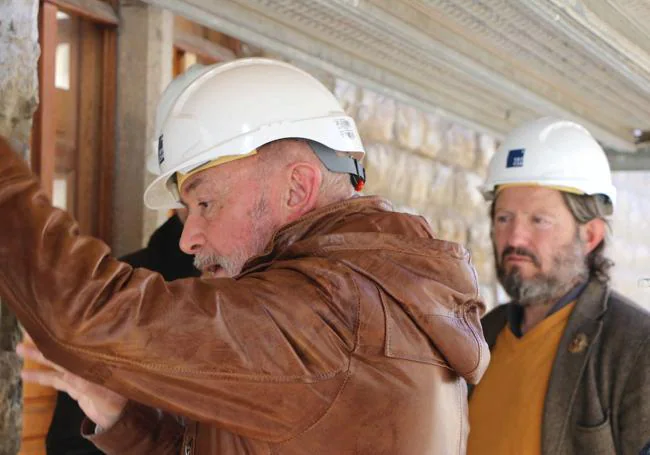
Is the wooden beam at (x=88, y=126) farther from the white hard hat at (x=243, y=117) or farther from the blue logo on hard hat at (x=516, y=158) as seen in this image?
the blue logo on hard hat at (x=516, y=158)

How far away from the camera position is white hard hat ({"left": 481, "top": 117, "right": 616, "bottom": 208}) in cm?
324

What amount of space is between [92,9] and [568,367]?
1765 millimetres

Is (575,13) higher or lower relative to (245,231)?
higher

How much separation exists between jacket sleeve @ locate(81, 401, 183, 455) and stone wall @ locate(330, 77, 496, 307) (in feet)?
5.98

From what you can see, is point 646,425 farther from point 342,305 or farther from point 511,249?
point 342,305

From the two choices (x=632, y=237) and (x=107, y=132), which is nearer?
(x=107, y=132)

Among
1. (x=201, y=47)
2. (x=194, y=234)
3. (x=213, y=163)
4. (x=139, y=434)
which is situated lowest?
(x=139, y=434)

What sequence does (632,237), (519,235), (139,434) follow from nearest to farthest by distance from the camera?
(139,434), (519,235), (632,237)

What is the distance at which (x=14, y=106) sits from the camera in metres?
1.63

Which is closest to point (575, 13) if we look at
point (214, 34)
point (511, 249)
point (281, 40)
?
point (281, 40)

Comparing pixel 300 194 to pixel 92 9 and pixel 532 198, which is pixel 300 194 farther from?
pixel 532 198

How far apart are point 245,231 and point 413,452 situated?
0.48 meters

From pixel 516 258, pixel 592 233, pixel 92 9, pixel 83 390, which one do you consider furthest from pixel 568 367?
pixel 92 9

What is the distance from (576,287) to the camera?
310 centimetres
